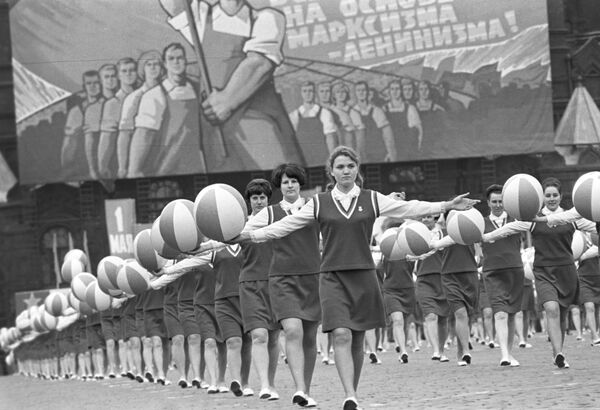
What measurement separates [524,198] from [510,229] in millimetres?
1536

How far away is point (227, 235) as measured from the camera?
13102 millimetres

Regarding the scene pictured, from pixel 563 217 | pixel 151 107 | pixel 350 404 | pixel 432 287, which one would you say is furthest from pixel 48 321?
pixel 350 404

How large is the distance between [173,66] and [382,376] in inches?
1468

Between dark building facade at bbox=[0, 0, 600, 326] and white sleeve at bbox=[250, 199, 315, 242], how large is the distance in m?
47.4

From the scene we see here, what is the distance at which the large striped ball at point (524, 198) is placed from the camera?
49.7 feet

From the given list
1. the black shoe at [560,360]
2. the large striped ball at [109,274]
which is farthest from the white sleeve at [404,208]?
the large striped ball at [109,274]

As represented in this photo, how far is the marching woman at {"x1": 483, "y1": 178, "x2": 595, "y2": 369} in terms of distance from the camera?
15836mm

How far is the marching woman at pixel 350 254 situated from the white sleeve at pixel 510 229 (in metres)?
4.51

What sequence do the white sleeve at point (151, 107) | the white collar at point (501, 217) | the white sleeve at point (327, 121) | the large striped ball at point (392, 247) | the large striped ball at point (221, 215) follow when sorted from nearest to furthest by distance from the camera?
the large striped ball at point (221, 215) < the white collar at point (501, 217) < the large striped ball at point (392, 247) < the white sleeve at point (151, 107) < the white sleeve at point (327, 121)

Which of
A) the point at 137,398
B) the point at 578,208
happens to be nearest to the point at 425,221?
the point at 137,398

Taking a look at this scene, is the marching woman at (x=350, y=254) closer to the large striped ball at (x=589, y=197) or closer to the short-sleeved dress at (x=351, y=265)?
the short-sleeved dress at (x=351, y=265)

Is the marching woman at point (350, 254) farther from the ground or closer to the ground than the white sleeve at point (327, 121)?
closer to the ground

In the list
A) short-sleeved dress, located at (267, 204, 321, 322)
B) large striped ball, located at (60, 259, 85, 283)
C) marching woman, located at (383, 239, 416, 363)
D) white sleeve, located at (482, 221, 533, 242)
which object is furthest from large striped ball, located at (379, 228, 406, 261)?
large striped ball, located at (60, 259, 85, 283)

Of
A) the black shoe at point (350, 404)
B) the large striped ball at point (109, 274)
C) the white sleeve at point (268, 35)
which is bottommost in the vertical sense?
the black shoe at point (350, 404)
